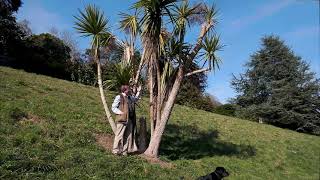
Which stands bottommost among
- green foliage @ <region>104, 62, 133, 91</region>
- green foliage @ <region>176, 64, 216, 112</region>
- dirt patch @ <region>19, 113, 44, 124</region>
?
dirt patch @ <region>19, 113, 44, 124</region>

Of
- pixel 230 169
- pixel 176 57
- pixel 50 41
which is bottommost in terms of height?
pixel 230 169

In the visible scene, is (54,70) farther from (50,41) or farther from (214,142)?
(214,142)

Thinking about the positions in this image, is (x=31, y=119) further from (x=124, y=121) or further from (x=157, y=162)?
(x=157, y=162)

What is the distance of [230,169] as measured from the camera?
1552cm

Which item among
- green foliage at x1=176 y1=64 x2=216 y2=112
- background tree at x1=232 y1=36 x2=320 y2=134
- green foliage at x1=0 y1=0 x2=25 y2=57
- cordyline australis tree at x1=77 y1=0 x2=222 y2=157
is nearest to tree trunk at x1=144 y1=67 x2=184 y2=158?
cordyline australis tree at x1=77 y1=0 x2=222 y2=157

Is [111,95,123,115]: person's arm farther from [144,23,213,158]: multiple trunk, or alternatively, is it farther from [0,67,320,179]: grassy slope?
[144,23,213,158]: multiple trunk

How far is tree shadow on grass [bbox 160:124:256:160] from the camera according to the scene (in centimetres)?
1579

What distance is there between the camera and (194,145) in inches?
688

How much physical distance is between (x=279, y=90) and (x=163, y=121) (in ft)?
90.2

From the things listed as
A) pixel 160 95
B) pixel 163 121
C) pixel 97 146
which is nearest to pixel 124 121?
pixel 97 146

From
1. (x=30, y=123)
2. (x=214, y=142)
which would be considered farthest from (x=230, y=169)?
(x=30, y=123)

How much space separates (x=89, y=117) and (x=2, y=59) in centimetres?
1640

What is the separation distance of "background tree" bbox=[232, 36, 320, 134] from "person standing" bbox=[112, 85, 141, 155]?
2729 centimetres

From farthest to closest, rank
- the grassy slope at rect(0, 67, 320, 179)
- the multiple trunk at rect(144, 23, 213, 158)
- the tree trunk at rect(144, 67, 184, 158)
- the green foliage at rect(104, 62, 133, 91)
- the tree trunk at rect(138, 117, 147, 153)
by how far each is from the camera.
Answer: the tree trunk at rect(138, 117, 147, 153) → the multiple trunk at rect(144, 23, 213, 158) → the tree trunk at rect(144, 67, 184, 158) → the green foliage at rect(104, 62, 133, 91) → the grassy slope at rect(0, 67, 320, 179)
